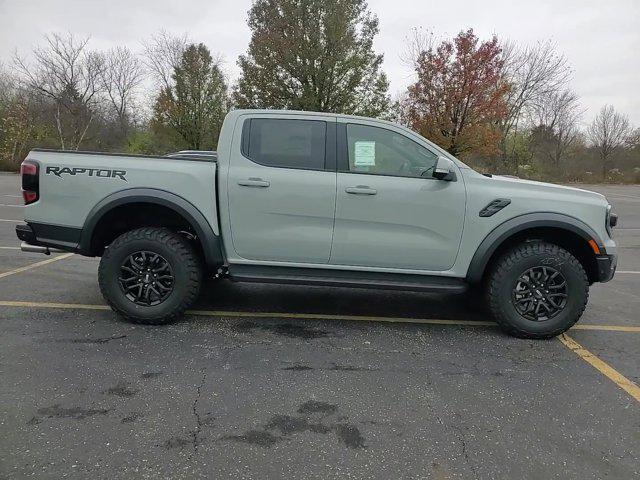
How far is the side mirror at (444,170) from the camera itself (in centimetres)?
374

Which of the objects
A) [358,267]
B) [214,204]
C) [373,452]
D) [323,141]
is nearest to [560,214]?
[358,267]

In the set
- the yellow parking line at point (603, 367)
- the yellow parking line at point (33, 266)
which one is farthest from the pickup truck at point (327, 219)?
the yellow parking line at point (33, 266)

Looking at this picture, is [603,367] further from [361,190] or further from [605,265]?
[361,190]

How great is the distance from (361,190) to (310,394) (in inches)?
69.9

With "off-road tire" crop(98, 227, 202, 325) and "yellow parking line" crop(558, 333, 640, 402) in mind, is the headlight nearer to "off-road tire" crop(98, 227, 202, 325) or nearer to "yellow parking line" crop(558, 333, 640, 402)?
"yellow parking line" crop(558, 333, 640, 402)

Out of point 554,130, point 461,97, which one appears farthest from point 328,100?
point 554,130

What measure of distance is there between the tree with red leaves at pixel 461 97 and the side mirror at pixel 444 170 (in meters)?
14.5

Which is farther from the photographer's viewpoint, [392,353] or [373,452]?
[392,353]

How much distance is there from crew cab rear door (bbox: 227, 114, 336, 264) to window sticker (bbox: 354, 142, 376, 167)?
22cm

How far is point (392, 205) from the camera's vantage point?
12.6 feet

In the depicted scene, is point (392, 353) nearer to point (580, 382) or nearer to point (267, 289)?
point (580, 382)

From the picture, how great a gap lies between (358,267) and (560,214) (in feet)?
5.99

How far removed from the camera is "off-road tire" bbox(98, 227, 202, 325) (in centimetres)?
397

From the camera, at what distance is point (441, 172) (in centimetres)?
375
